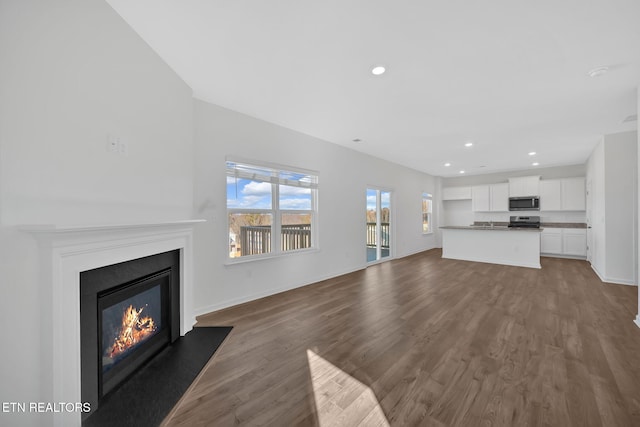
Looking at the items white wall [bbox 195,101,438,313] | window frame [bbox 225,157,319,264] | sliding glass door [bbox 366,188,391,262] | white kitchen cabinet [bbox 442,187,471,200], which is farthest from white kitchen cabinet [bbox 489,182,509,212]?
window frame [bbox 225,157,319,264]

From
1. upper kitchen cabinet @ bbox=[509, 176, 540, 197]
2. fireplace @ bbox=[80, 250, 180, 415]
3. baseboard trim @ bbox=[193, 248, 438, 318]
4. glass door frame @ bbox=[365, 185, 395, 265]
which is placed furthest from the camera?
upper kitchen cabinet @ bbox=[509, 176, 540, 197]

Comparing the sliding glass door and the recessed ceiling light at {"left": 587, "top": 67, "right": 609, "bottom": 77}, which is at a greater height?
the recessed ceiling light at {"left": 587, "top": 67, "right": 609, "bottom": 77}

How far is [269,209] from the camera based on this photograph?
4.00 m

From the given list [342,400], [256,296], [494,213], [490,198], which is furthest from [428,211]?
[342,400]

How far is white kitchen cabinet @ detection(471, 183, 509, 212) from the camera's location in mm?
7979

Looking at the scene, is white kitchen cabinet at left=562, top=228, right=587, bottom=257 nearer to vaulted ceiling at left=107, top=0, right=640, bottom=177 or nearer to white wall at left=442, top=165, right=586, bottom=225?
white wall at left=442, top=165, right=586, bottom=225

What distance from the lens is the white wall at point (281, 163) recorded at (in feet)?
10.4

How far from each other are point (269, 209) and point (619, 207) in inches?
233

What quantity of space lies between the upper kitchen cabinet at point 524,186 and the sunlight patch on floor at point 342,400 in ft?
27.3

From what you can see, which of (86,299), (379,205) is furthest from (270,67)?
(379,205)

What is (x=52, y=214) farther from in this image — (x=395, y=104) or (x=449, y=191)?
(x=449, y=191)

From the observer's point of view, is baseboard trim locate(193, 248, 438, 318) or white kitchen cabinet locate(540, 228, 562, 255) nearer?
baseboard trim locate(193, 248, 438, 318)

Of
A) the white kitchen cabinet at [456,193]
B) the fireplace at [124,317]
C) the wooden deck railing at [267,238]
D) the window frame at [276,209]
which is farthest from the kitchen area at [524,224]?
the fireplace at [124,317]

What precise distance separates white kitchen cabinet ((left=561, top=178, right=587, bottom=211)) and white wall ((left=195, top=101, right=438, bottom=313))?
4.71 meters
